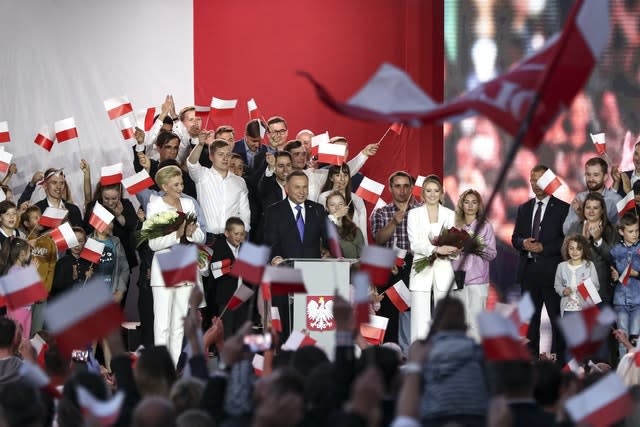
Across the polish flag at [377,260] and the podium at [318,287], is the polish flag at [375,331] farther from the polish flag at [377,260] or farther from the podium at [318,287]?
the polish flag at [377,260]

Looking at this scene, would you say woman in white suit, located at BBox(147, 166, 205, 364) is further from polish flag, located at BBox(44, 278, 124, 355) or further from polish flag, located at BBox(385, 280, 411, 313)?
polish flag, located at BBox(44, 278, 124, 355)

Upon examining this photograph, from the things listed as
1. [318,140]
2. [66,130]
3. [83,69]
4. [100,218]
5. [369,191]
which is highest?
[83,69]

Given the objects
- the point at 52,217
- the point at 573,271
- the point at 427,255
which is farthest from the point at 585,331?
the point at 52,217

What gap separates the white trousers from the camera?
873 centimetres

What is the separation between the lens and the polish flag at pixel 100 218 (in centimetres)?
927

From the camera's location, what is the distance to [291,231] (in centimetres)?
907

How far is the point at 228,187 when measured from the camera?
964 centimetres

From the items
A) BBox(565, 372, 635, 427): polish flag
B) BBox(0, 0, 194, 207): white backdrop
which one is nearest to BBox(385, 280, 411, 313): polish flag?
BBox(0, 0, 194, 207): white backdrop

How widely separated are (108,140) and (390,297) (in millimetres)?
3750

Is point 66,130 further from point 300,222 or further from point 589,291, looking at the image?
point 589,291

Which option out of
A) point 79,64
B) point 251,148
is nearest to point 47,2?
point 79,64

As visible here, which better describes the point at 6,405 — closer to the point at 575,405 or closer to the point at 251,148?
the point at 575,405

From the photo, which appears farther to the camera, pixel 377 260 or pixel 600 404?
pixel 377 260

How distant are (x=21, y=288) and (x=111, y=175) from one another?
415cm
